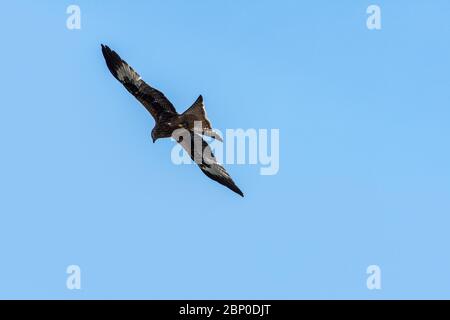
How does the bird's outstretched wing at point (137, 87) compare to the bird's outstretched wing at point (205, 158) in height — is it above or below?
above

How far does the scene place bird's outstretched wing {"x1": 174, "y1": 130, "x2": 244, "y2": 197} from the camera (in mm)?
18219

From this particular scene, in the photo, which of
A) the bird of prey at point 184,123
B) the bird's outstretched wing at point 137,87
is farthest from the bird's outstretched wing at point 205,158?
the bird's outstretched wing at point 137,87

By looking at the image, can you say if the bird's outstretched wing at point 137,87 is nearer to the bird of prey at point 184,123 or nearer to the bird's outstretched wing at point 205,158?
the bird of prey at point 184,123

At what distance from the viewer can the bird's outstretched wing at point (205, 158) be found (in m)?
18.2

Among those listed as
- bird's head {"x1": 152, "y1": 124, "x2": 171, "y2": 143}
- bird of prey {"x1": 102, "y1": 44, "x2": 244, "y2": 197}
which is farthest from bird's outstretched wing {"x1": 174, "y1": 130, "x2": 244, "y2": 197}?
bird's head {"x1": 152, "y1": 124, "x2": 171, "y2": 143}

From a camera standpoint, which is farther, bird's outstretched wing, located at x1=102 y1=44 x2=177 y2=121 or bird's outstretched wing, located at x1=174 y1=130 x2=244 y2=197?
bird's outstretched wing, located at x1=102 y1=44 x2=177 y2=121

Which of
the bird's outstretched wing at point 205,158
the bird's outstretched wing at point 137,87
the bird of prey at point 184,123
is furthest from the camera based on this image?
the bird's outstretched wing at point 137,87

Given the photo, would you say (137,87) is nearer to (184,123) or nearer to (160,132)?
(160,132)

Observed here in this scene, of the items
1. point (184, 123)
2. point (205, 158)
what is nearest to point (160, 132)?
point (184, 123)

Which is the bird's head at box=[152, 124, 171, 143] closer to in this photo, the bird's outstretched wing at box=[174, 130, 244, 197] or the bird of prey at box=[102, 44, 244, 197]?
the bird of prey at box=[102, 44, 244, 197]

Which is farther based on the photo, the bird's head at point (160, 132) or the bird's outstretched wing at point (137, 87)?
the bird's outstretched wing at point (137, 87)

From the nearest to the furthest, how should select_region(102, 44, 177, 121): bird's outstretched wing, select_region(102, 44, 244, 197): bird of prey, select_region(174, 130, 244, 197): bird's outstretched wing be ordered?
select_region(102, 44, 244, 197): bird of prey → select_region(174, 130, 244, 197): bird's outstretched wing → select_region(102, 44, 177, 121): bird's outstretched wing
